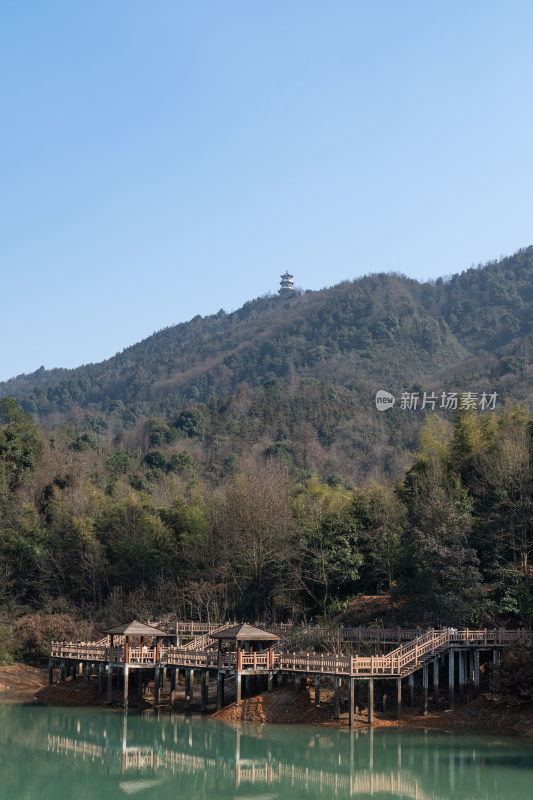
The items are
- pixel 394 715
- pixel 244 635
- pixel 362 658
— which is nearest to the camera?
pixel 362 658

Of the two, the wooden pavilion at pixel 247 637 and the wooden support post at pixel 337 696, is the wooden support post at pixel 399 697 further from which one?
the wooden pavilion at pixel 247 637

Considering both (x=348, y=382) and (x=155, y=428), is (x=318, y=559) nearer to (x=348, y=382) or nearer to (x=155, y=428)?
(x=155, y=428)

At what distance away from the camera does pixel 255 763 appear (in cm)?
2292

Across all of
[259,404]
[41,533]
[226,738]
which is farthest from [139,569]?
[259,404]

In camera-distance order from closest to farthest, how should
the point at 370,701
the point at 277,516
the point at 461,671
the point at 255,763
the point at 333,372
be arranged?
1. the point at 255,763
2. the point at 370,701
3. the point at 461,671
4. the point at 277,516
5. the point at 333,372

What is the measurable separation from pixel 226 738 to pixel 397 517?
16.0 meters

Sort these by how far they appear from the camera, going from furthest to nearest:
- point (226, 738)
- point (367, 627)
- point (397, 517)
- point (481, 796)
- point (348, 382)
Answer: point (348, 382)
point (397, 517)
point (367, 627)
point (226, 738)
point (481, 796)

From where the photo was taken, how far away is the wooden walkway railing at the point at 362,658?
87.0ft

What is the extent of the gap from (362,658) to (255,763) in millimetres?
5055

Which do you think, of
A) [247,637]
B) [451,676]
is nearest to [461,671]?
[451,676]

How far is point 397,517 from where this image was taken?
127 ft

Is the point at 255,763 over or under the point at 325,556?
under

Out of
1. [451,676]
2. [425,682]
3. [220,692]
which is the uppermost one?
[451,676]

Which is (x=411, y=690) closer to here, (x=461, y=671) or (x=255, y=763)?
(x=461, y=671)
